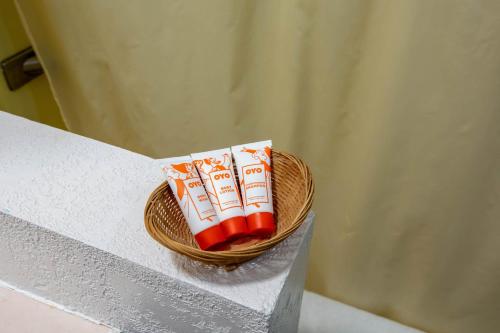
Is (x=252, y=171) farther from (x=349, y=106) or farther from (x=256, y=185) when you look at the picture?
(x=349, y=106)

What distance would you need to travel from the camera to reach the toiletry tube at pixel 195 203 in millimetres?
588

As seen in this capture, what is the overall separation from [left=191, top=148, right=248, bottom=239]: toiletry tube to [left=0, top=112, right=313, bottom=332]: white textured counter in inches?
2.3

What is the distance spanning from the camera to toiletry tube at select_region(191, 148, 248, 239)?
0.60 metres

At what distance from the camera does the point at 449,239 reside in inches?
41.6

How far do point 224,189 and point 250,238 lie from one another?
8 centimetres

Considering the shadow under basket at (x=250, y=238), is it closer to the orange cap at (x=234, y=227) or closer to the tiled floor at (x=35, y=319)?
the orange cap at (x=234, y=227)

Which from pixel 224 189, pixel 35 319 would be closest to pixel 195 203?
Result: pixel 224 189

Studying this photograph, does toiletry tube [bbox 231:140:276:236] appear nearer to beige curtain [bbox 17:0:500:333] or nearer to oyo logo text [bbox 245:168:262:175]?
oyo logo text [bbox 245:168:262:175]

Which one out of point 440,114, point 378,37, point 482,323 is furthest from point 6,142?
point 482,323

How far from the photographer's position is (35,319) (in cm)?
74

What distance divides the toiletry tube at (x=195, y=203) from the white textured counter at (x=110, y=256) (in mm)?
44

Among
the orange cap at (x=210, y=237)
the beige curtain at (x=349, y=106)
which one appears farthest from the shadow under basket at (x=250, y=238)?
the beige curtain at (x=349, y=106)

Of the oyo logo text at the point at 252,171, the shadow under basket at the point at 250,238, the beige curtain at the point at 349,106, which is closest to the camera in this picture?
the shadow under basket at the point at 250,238

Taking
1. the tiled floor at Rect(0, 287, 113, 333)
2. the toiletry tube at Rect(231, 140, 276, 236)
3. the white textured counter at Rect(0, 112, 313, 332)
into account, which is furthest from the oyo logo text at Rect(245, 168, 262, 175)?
the tiled floor at Rect(0, 287, 113, 333)
